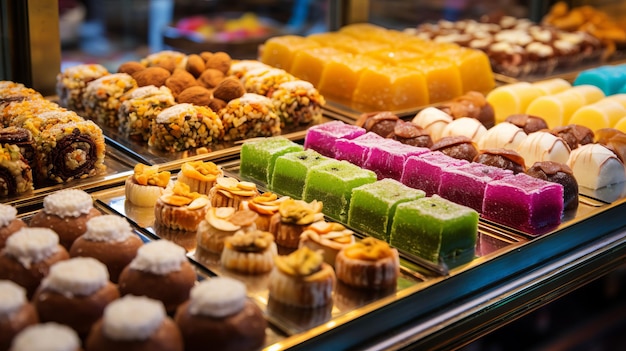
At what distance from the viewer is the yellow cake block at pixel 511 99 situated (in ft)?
11.7

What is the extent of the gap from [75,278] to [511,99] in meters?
2.47

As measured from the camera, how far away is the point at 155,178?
2.46 metres

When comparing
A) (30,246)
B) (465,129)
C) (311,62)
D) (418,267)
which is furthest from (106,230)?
(311,62)

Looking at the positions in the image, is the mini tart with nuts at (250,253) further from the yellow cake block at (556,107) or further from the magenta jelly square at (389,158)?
the yellow cake block at (556,107)

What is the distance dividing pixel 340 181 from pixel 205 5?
375 centimetres

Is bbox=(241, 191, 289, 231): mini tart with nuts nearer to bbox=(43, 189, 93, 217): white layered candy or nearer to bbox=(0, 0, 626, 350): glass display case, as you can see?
bbox=(0, 0, 626, 350): glass display case

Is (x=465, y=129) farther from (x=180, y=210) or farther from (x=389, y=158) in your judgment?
(x=180, y=210)

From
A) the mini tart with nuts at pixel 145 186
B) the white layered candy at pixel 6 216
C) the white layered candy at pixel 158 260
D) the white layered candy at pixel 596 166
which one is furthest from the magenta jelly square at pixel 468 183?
the white layered candy at pixel 6 216

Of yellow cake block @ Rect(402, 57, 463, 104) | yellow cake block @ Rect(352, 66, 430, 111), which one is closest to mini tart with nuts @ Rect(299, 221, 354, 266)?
yellow cake block @ Rect(352, 66, 430, 111)

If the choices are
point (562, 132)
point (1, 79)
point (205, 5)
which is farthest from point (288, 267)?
point (205, 5)

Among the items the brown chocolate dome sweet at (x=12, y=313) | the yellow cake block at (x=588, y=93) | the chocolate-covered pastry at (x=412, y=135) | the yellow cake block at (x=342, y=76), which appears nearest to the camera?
the brown chocolate dome sweet at (x=12, y=313)

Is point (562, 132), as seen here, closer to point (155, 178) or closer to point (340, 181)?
point (340, 181)

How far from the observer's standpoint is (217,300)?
161cm

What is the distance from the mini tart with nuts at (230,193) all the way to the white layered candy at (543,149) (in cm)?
111
